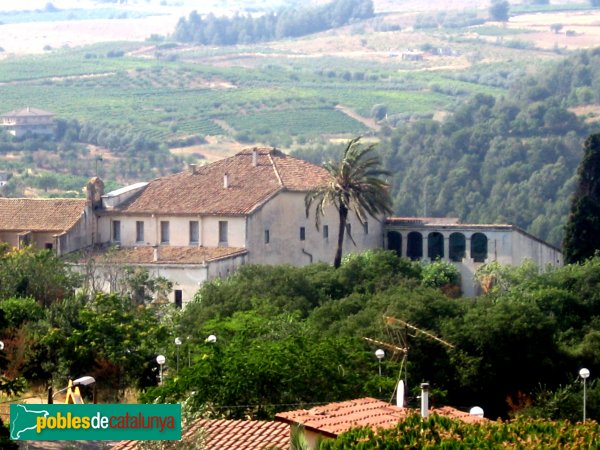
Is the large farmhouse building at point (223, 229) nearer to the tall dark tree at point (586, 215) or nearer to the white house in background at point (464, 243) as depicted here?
the white house in background at point (464, 243)

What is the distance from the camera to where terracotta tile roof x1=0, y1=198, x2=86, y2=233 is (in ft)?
263

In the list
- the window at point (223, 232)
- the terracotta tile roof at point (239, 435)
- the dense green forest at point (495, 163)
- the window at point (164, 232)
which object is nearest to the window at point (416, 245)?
the window at point (223, 232)

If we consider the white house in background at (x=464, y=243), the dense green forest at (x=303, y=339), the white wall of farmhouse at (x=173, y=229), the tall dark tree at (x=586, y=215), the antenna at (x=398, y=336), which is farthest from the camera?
the white house in background at (x=464, y=243)

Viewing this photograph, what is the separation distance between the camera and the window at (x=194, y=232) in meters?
79.4

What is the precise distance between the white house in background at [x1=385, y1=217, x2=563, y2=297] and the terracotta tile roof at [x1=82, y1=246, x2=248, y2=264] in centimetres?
980

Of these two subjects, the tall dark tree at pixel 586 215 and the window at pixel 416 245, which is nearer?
the tall dark tree at pixel 586 215

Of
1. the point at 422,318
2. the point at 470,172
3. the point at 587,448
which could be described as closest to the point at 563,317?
the point at 422,318

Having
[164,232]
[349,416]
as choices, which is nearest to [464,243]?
[164,232]

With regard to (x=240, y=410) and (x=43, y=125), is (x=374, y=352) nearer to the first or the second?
(x=240, y=410)

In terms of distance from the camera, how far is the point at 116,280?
7425 centimetres

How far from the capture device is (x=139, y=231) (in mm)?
80500

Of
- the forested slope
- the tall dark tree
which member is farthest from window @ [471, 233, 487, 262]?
the forested slope

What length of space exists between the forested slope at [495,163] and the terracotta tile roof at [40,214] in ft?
150

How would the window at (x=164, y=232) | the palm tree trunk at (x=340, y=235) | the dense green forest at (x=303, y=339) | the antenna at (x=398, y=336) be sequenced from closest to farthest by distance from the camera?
the dense green forest at (x=303, y=339), the antenna at (x=398, y=336), the palm tree trunk at (x=340, y=235), the window at (x=164, y=232)
